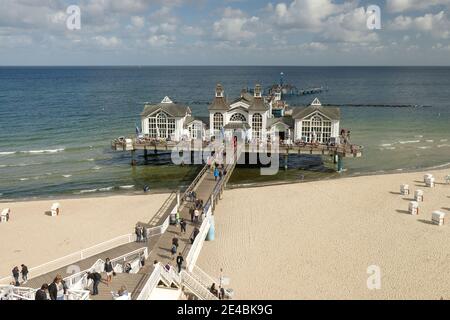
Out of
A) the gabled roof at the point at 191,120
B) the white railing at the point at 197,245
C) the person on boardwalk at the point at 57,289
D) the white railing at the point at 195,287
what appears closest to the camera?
the person on boardwalk at the point at 57,289

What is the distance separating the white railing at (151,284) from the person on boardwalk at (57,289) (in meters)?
2.17

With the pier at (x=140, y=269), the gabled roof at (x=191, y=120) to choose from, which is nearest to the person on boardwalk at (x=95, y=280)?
the pier at (x=140, y=269)

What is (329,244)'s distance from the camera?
67.7ft

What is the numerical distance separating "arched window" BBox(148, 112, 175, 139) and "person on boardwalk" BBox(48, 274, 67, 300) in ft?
83.8

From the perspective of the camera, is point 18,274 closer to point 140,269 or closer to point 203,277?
point 140,269

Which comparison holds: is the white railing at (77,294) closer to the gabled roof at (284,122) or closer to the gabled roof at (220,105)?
the gabled roof at (220,105)

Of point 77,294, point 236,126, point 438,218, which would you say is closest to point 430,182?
point 438,218

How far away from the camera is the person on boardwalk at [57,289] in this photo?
12527mm

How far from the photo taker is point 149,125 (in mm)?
39031

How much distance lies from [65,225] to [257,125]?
1875 centimetres

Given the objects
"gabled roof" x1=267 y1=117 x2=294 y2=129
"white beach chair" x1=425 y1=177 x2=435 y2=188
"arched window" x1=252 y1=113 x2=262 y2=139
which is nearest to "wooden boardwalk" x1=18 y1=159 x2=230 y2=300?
"arched window" x1=252 y1=113 x2=262 y2=139

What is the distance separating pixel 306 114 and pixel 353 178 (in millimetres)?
6397

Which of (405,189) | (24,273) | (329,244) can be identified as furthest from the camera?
Result: (405,189)

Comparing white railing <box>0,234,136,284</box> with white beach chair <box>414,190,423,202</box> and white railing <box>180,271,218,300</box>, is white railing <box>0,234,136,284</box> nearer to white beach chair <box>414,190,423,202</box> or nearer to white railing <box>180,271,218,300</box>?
white railing <box>180,271,218,300</box>
